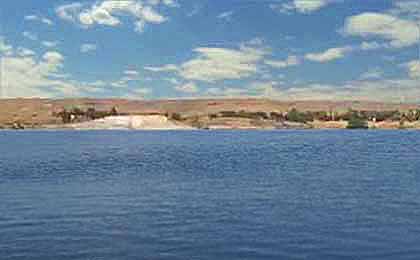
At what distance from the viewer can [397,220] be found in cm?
2652

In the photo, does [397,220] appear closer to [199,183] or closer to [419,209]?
[419,209]

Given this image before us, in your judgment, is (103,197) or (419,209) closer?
(419,209)

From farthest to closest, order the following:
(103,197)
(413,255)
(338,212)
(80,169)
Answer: (80,169) < (103,197) < (338,212) < (413,255)

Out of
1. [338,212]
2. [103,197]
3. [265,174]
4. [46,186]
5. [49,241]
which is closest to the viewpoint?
[49,241]

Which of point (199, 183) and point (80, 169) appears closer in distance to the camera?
point (199, 183)

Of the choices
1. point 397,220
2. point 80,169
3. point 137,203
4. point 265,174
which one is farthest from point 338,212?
point 80,169

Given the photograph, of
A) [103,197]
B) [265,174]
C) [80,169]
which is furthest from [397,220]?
[80,169]

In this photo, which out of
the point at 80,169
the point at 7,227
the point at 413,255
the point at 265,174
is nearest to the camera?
the point at 413,255

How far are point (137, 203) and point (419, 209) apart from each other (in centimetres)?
1394

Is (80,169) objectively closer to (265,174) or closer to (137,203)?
(265,174)

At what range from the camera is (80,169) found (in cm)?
5444

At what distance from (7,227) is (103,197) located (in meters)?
9.43

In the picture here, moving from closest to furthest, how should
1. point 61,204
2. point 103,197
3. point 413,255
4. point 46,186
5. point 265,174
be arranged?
1. point 413,255
2. point 61,204
3. point 103,197
4. point 46,186
5. point 265,174

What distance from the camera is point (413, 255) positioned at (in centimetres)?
2042
